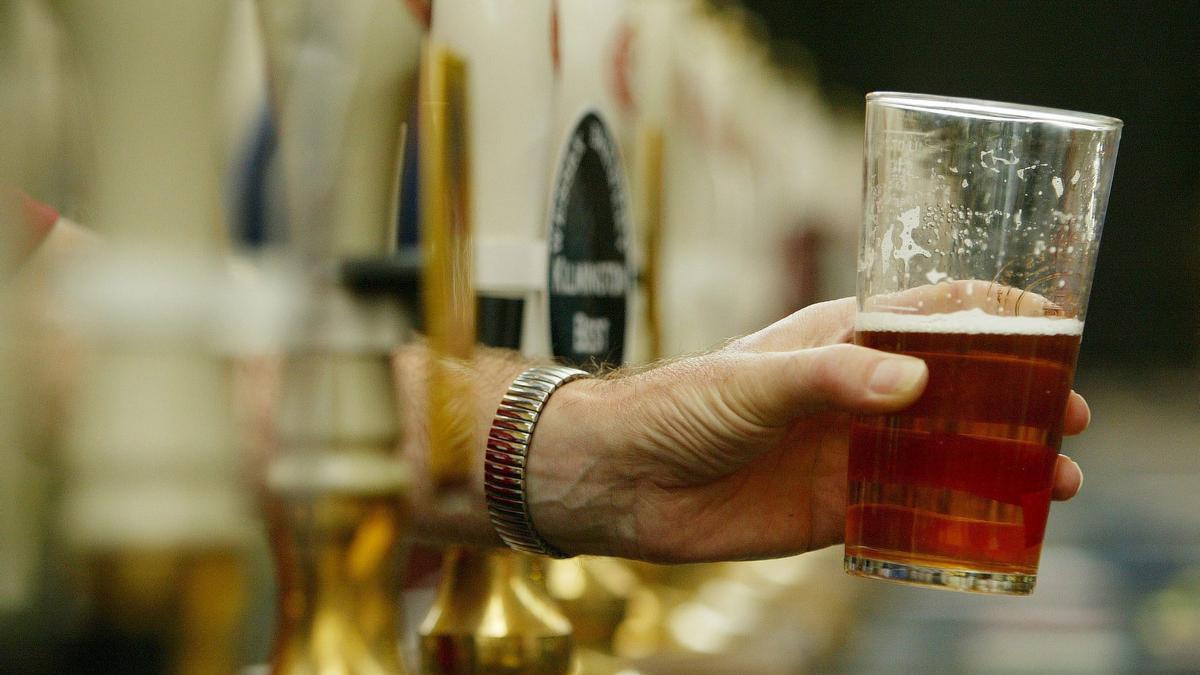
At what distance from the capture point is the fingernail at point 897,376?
0.66 metres

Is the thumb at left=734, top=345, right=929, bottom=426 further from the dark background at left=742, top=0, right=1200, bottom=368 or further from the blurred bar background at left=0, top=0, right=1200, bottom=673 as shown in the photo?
the dark background at left=742, top=0, right=1200, bottom=368

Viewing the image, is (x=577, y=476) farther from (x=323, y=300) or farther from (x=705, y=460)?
(x=323, y=300)

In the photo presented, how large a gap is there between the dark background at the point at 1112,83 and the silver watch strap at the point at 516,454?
403cm

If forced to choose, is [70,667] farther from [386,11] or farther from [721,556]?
[721,556]

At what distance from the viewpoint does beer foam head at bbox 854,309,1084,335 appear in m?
0.67

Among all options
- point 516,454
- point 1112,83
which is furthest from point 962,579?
point 1112,83

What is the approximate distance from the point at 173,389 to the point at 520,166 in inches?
17.5

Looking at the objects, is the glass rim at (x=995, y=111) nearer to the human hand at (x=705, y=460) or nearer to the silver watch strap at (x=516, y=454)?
the human hand at (x=705, y=460)

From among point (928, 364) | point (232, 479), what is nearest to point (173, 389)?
point (232, 479)

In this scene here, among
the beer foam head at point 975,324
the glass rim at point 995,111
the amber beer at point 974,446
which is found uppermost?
the glass rim at point 995,111

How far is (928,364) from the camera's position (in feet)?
2.20

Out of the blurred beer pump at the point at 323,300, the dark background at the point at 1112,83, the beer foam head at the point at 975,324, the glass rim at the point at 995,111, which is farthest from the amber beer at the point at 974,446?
the dark background at the point at 1112,83

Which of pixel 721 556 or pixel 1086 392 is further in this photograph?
pixel 1086 392

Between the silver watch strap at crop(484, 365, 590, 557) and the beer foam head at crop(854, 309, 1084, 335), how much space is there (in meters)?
0.29
